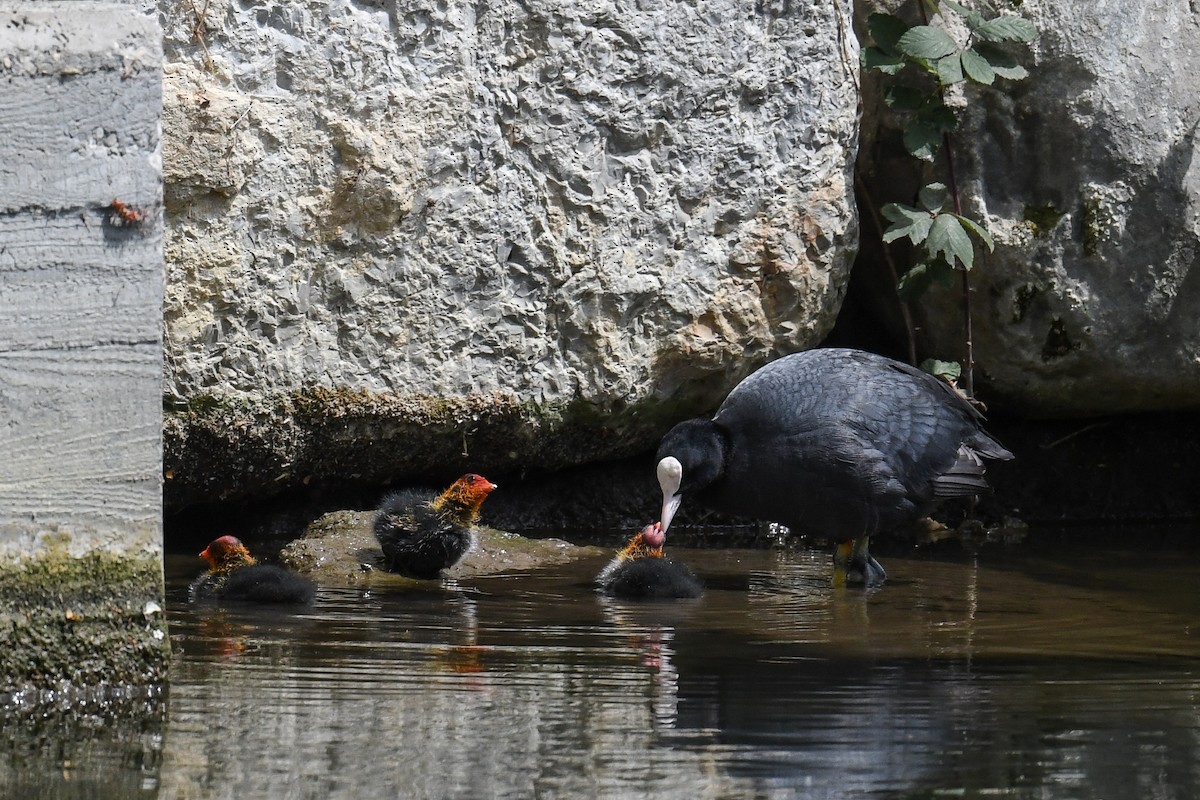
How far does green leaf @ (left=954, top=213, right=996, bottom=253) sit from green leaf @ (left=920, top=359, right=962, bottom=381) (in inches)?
22.8

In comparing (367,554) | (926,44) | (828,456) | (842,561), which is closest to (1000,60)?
(926,44)

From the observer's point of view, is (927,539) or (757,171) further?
(927,539)

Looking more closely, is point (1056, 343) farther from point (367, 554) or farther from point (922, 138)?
point (367, 554)

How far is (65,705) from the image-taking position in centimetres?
369

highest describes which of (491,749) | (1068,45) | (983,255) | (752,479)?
(1068,45)

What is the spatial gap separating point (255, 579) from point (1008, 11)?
460 cm

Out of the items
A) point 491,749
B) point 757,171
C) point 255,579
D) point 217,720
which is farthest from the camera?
point 757,171

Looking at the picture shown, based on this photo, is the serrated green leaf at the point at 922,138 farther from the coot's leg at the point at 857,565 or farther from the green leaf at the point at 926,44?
the coot's leg at the point at 857,565

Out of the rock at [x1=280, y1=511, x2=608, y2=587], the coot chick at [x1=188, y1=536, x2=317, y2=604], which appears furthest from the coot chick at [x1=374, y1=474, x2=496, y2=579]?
the coot chick at [x1=188, y1=536, x2=317, y2=604]

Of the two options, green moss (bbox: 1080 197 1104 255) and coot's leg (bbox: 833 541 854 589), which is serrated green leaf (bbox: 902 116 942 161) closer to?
green moss (bbox: 1080 197 1104 255)

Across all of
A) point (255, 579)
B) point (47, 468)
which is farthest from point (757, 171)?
point (47, 468)

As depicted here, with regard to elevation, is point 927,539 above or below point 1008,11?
below

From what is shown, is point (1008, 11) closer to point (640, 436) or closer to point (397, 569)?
point (640, 436)

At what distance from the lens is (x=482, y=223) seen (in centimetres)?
676
